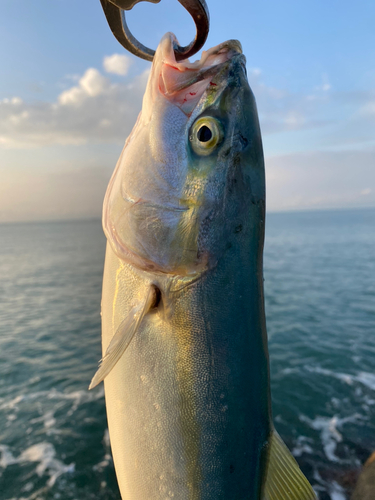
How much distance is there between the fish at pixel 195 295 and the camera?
1.53 meters

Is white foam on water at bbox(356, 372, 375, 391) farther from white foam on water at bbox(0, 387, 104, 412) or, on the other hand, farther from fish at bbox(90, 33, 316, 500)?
fish at bbox(90, 33, 316, 500)

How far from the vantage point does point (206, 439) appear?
5.03 ft

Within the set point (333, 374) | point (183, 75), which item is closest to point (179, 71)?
point (183, 75)

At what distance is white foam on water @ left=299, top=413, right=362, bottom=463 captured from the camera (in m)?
6.97

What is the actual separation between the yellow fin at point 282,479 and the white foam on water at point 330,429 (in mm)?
6545

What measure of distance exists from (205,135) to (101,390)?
34.0 feet

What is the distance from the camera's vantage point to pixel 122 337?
148cm

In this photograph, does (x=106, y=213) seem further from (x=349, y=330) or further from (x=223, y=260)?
(x=349, y=330)

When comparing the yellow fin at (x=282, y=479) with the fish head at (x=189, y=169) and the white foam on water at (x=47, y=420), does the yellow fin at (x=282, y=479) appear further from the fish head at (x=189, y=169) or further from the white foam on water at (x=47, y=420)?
the white foam on water at (x=47, y=420)

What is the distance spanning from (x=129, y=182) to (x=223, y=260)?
62cm

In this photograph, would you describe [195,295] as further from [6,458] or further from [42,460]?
[6,458]

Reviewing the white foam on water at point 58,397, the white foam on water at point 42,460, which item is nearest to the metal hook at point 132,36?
the white foam on water at point 42,460

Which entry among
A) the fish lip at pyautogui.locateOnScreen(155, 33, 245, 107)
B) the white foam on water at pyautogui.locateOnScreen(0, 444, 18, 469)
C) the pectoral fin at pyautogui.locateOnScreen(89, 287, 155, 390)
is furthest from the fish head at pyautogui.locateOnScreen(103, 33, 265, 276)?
the white foam on water at pyautogui.locateOnScreen(0, 444, 18, 469)

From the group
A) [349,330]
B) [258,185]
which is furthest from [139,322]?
[349,330]
